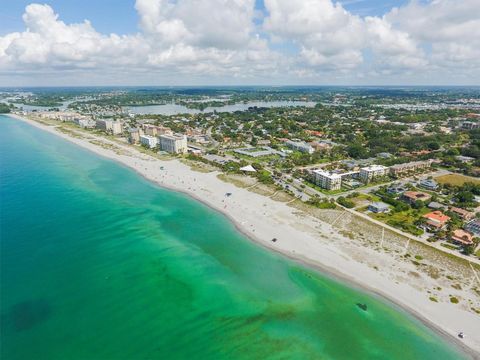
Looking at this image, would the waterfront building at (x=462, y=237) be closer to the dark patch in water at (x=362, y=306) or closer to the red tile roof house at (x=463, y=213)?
the red tile roof house at (x=463, y=213)

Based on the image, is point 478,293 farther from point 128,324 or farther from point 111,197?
point 111,197

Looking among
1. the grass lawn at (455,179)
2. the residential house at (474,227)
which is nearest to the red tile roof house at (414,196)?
the residential house at (474,227)

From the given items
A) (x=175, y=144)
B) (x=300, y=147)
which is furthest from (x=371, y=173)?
(x=175, y=144)

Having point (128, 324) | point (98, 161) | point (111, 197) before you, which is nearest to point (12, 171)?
point (98, 161)

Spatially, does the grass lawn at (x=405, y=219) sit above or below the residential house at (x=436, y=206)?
below

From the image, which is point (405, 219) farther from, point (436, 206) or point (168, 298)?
point (168, 298)

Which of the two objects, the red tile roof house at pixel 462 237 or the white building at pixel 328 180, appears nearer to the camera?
the red tile roof house at pixel 462 237

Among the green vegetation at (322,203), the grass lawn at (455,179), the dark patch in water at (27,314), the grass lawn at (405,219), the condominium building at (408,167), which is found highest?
the condominium building at (408,167)
